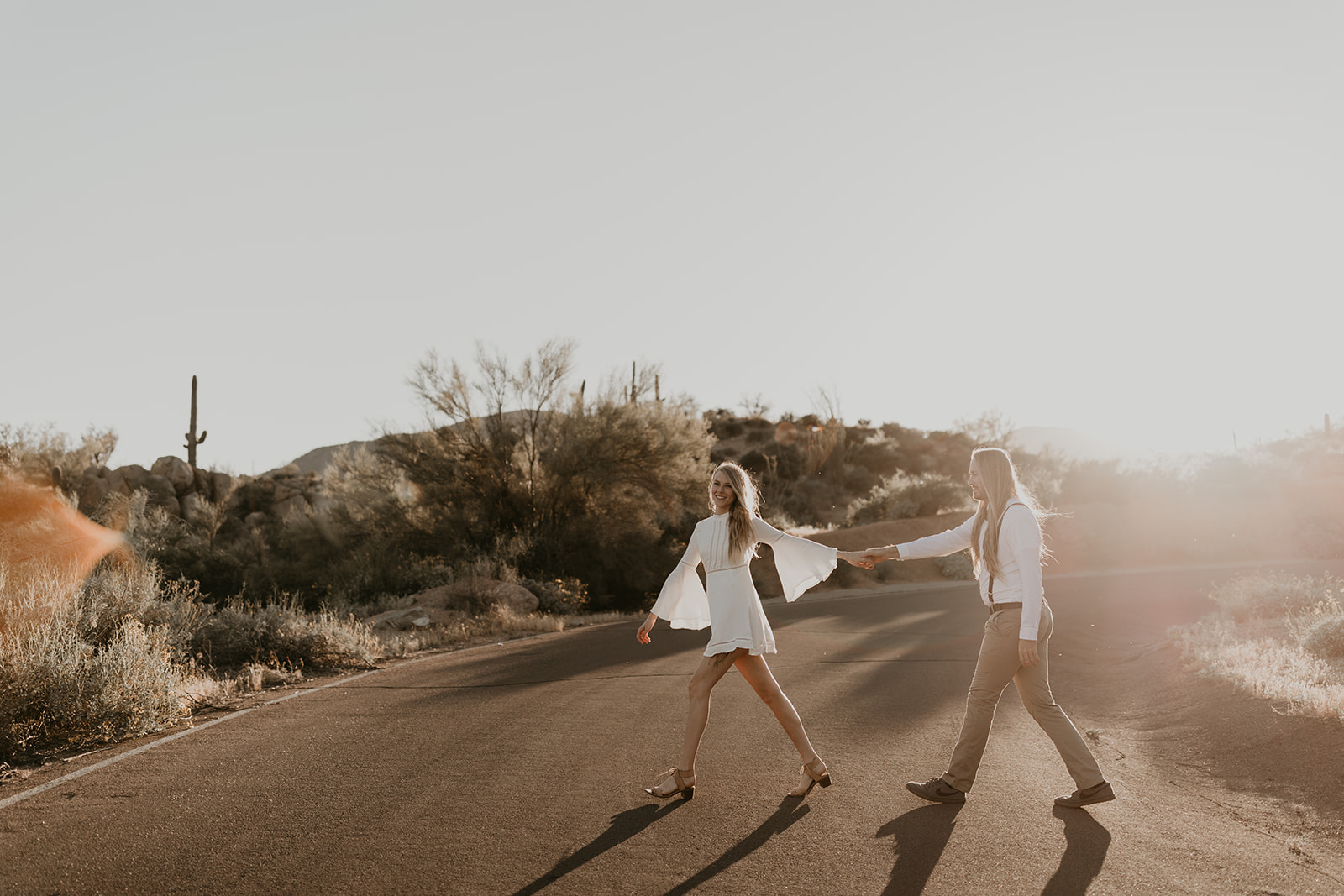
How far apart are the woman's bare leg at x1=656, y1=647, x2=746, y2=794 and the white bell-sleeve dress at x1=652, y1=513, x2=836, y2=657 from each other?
7cm

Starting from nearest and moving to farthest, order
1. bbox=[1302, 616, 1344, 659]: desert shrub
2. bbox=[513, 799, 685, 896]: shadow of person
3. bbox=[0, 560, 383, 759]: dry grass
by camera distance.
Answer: bbox=[513, 799, 685, 896]: shadow of person, bbox=[0, 560, 383, 759]: dry grass, bbox=[1302, 616, 1344, 659]: desert shrub

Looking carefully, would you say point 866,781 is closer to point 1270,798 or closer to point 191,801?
point 1270,798

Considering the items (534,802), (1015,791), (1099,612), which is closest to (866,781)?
(1015,791)

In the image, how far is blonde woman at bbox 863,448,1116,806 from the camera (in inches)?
202

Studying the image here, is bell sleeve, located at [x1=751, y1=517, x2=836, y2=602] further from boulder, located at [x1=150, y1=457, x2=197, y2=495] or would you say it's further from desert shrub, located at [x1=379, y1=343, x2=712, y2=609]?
boulder, located at [x1=150, y1=457, x2=197, y2=495]

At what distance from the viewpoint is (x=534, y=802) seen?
5.34 m

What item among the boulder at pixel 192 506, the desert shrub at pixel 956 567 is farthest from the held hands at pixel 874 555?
the boulder at pixel 192 506

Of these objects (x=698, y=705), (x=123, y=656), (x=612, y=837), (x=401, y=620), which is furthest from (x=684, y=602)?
(x=401, y=620)

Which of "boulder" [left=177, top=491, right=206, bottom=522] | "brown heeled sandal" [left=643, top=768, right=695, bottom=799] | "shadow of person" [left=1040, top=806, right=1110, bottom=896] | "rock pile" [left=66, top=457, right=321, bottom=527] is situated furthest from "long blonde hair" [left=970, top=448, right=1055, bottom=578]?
"boulder" [left=177, top=491, right=206, bottom=522]

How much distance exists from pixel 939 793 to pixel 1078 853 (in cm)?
96

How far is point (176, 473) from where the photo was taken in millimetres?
41219

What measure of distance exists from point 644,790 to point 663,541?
20759 millimetres

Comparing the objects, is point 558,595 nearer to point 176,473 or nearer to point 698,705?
point 698,705

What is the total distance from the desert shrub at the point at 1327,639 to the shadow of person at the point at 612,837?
286 inches
